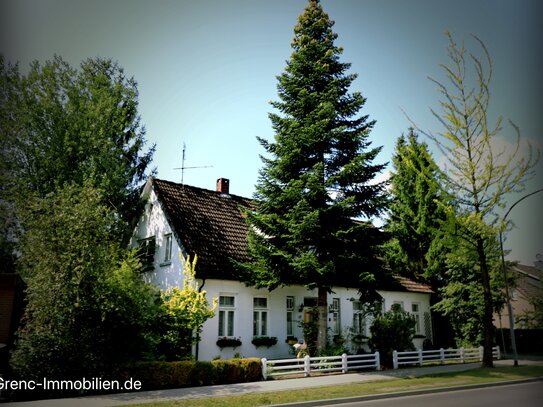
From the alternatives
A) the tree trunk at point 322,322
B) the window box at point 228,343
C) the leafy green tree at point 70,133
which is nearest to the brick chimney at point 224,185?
the leafy green tree at point 70,133

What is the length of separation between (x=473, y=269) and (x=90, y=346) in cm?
2193

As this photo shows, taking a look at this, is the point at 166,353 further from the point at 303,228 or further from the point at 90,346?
the point at 303,228

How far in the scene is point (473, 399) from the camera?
1088 centimetres

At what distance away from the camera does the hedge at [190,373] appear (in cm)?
1221

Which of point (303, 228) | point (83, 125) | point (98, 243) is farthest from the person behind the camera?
point (83, 125)

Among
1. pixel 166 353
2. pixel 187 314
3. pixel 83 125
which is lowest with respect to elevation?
pixel 166 353

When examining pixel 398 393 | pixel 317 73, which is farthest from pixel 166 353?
pixel 317 73

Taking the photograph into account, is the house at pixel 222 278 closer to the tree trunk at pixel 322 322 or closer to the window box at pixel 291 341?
the window box at pixel 291 341

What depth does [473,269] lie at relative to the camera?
24.2 m

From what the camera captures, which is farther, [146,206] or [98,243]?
[146,206]

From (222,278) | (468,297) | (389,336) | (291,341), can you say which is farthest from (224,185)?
(468,297)

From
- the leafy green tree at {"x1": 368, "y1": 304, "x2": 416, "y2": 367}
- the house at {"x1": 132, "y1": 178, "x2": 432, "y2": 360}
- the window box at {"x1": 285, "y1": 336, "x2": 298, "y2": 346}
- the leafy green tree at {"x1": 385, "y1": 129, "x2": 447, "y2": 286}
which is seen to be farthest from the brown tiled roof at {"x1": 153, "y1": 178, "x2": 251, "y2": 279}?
the leafy green tree at {"x1": 385, "y1": 129, "x2": 447, "y2": 286}

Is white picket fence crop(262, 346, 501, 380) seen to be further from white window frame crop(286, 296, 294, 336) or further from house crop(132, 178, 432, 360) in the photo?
white window frame crop(286, 296, 294, 336)

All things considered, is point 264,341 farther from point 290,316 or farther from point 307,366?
point 307,366
